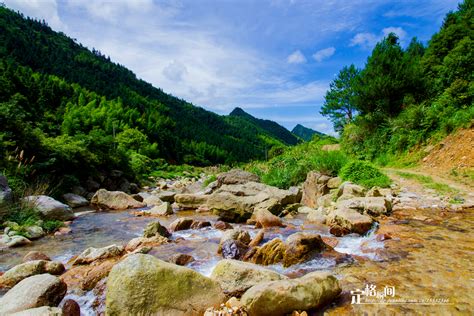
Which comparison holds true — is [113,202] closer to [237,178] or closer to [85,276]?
[237,178]

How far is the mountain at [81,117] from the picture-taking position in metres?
16.8

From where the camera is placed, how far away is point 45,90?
4925 centimetres

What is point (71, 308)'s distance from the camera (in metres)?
3.86

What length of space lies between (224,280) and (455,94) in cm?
1662

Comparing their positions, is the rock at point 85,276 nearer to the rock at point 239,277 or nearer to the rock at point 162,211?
the rock at point 239,277

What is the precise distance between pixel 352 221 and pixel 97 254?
584 centimetres

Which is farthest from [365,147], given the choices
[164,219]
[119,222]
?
[119,222]

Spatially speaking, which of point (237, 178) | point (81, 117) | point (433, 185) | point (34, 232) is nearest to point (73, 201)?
point (34, 232)

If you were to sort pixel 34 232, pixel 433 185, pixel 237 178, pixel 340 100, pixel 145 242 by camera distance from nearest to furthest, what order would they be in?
pixel 145 242
pixel 34 232
pixel 433 185
pixel 237 178
pixel 340 100

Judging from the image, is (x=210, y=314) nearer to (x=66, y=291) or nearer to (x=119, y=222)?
(x=66, y=291)

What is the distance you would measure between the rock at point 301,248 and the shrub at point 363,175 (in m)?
6.23

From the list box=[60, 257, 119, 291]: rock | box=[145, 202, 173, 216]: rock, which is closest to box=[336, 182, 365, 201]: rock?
box=[145, 202, 173, 216]: rock

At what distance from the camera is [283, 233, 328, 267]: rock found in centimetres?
510

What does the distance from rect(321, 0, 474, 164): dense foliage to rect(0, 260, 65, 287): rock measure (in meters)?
15.3
